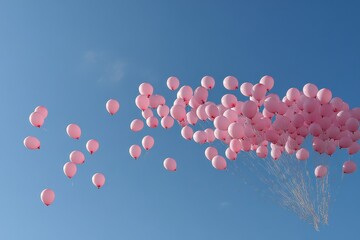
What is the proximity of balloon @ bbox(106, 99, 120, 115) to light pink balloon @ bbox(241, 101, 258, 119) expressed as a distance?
3261 millimetres

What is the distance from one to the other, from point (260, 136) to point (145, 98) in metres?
2.93

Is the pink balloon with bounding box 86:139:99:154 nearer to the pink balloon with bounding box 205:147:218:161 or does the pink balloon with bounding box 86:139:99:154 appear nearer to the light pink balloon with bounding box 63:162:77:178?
the light pink balloon with bounding box 63:162:77:178

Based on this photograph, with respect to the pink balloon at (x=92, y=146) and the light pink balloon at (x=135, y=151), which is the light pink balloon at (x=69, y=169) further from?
the light pink balloon at (x=135, y=151)

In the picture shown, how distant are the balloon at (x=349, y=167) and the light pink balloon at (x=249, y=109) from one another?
267 cm

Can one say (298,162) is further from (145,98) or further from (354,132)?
(145,98)

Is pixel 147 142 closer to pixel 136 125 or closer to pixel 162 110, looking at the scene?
pixel 136 125

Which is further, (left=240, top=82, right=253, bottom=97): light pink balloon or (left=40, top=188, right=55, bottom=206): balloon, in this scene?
(left=40, top=188, right=55, bottom=206): balloon

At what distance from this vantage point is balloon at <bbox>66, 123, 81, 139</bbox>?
11322mm

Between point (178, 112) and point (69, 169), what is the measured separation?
2.93 meters

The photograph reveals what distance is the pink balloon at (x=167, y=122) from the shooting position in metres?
11.4

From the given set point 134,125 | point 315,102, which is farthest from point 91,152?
point 315,102

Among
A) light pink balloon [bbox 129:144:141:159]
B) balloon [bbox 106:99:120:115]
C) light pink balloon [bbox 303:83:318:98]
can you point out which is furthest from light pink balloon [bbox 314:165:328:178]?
balloon [bbox 106:99:120:115]

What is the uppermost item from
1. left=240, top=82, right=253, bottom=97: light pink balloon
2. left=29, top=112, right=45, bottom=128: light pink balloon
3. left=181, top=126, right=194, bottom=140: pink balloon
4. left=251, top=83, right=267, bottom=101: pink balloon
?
left=240, top=82, right=253, bottom=97: light pink balloon

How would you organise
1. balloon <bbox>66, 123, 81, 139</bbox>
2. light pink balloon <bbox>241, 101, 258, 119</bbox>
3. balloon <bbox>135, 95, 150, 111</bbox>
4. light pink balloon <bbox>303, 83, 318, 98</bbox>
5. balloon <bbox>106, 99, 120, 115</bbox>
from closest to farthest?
light pink balloon <bbox>241, 101, 258, 119</bbox>
light pink balloon <bbox>303, 83, 318, 98</bbox>
balloon <bbox>66, 123, 81, 139</bbox>
balloon <bbox>135, 95, 150, 111</bbox>
balloon <bbox>106, 99, 120, 115</bbox>
